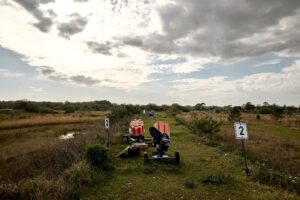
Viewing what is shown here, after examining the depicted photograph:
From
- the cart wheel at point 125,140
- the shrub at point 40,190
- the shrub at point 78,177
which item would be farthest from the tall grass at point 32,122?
the shrub at point 40,190

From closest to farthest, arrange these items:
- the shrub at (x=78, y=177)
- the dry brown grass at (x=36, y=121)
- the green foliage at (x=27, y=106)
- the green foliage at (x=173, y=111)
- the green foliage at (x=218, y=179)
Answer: the shrub at (x=78, y=177) → the green foliage at (x=218, y=179) → the dry brown grass at (x=36, y=121) → the green foliage at (x=173, y=111) → the green foliage at (x=27, y=106)

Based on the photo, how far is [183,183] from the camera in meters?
8.95

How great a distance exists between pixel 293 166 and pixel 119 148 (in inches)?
336

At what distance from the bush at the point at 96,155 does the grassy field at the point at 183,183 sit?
2.16ft

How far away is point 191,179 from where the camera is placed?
9438 mm

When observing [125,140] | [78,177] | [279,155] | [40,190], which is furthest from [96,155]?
[279,155]

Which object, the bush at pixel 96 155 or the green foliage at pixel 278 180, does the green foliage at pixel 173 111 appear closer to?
the bush at pixel 96 155

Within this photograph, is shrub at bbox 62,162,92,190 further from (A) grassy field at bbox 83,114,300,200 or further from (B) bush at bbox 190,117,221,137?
(B) bush at bbox 190,117,221,137

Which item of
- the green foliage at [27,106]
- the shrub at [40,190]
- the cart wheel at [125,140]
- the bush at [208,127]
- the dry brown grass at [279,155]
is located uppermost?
the green foliage at [27,106]

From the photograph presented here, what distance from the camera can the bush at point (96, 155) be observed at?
10031 mm

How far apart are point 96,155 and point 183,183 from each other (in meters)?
3.20

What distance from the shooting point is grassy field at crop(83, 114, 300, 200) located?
7898mm

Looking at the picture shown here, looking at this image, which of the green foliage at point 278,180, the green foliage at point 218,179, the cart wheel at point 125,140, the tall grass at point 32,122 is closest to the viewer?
the green foliage at point 278,180

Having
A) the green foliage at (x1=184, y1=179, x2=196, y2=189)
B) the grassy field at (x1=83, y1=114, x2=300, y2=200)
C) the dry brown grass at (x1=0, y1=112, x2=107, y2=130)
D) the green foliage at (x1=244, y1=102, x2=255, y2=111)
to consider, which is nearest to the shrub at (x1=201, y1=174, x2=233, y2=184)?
the grassy field at (x1=83, y1=114, x2=300, y2=200)
